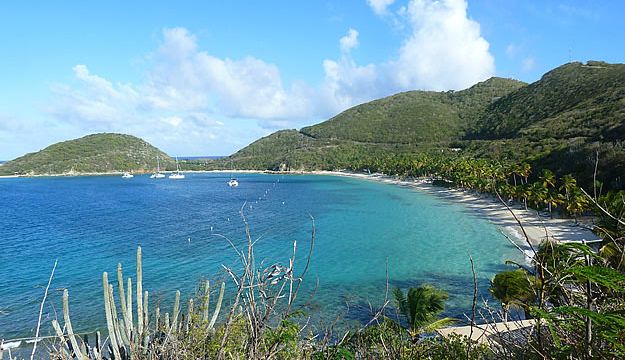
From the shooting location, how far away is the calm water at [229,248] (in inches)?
930

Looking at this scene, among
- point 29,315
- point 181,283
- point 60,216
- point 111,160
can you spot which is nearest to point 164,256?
point 181,283

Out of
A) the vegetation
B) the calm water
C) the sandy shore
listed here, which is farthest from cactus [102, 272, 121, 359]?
the sandy shore

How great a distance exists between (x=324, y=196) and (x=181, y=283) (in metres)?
54.3

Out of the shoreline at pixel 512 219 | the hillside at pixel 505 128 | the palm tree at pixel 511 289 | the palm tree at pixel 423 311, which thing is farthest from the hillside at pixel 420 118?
the palm tree at pixel 423 311

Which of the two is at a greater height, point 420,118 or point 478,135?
point 420,118

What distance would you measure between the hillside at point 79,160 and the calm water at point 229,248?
117 m

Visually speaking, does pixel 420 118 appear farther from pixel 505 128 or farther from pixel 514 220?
pixel 514 220

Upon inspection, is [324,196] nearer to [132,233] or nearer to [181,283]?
[132,233]

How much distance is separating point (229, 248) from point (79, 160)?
17027 centimetres

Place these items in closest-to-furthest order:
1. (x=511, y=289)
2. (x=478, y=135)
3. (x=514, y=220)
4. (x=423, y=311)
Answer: (x=423, y=311) → (x=511, y=289) → (x=514, y=220) → (x=478, y=135)

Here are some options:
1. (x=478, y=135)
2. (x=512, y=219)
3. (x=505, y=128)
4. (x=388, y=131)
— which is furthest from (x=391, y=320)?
(x=388, y=131)

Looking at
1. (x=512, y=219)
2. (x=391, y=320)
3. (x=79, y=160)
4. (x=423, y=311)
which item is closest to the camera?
(x=391, y=320)

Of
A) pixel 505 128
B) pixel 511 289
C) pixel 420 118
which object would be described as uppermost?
pixel 420 118

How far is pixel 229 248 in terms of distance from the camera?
118 feet
